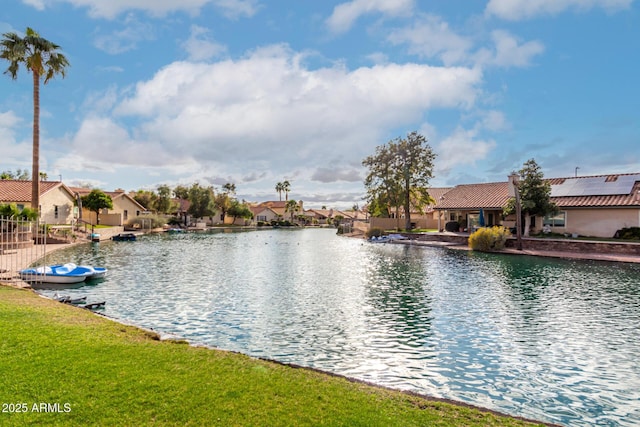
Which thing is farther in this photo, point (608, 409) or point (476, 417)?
point (608, 409)

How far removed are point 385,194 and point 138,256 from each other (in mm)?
33844

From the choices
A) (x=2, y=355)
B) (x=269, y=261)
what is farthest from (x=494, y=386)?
(x=269, y=261)

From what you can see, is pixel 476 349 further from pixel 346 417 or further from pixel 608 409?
pixel 346 417

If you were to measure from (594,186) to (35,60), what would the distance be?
49985mm

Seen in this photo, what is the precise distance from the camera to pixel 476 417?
527 centimetres

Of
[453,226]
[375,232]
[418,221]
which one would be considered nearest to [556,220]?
[453,226]

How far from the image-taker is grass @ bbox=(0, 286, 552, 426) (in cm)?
470

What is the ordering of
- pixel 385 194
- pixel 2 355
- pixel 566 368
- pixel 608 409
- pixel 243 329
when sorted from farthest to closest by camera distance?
pixel 385 194 < pixel 243 329 < pixel 566 368 < pixel 608 409 < pixel 2 355

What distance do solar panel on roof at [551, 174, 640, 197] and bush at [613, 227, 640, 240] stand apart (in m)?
3.71

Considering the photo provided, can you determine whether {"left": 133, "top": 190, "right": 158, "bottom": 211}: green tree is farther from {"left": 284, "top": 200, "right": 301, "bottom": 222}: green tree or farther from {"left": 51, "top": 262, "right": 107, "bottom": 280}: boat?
{"left": 51, "top": 262, "right": 107, "bottom": 280}: boat

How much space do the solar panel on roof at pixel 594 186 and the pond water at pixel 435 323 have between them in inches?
567

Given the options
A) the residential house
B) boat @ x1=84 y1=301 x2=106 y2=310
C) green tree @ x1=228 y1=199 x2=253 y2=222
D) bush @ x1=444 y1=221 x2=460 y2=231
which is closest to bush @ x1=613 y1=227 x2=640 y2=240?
bush @ x1=444 y1=221 x2=460 y2=231

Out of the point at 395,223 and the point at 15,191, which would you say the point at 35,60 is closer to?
the point at 15,191

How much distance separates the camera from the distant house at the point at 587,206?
32688mm
